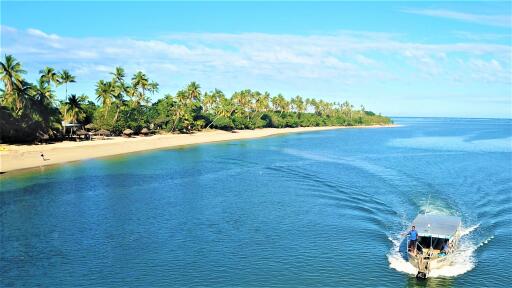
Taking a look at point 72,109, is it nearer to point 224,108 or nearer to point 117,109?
point 117,109

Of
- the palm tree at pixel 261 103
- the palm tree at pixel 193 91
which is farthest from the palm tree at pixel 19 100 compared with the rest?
the palm tree at pixel 261 103

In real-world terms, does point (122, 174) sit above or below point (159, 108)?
below

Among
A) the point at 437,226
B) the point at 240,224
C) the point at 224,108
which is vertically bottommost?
the point at 240,224

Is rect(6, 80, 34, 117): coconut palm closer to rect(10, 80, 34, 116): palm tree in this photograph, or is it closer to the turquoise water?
rect(10, 80, 34, 116): palm tree

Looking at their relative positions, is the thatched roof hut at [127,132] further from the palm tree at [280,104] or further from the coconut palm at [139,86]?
the palm tree at [280,104]

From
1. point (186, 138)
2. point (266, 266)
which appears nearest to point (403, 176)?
point (266, 266)

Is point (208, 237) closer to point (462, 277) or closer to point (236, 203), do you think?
point (236, 203)

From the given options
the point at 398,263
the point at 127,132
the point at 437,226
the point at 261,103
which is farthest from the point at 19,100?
the point at 261,103
